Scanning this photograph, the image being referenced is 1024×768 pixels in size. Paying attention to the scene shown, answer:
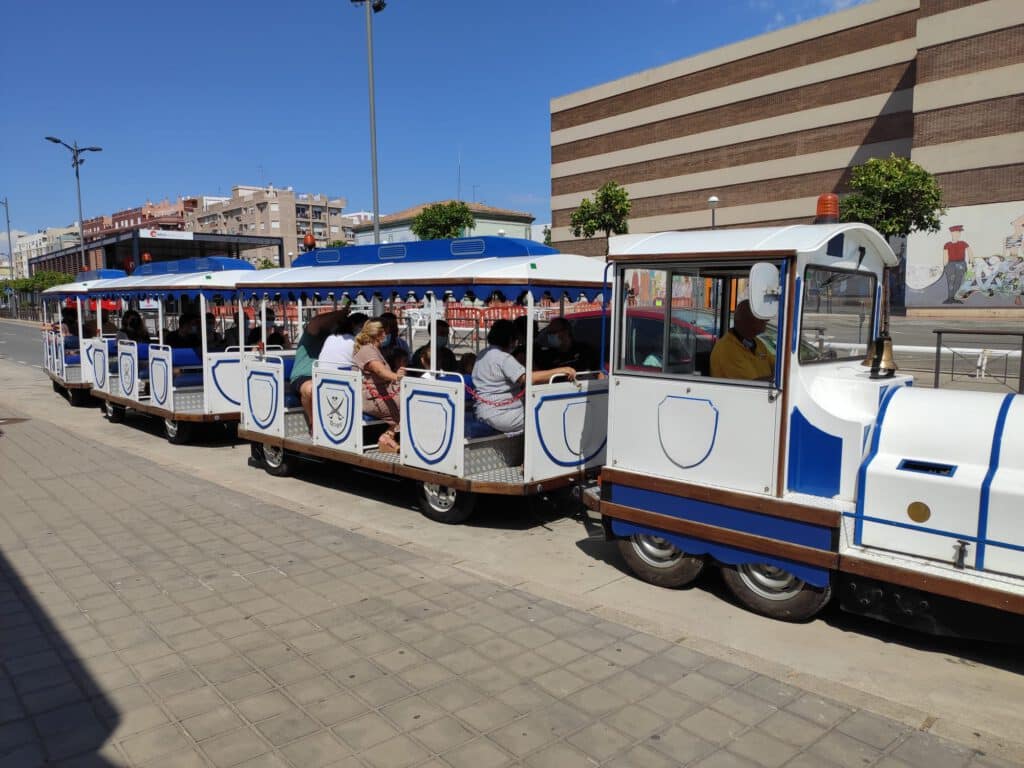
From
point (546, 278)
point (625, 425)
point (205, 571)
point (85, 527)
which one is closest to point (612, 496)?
point (625, 425)

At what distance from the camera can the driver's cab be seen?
4.38 meters

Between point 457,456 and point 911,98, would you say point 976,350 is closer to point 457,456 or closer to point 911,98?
point 457,456

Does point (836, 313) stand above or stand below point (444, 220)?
below

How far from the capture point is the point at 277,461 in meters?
8.84

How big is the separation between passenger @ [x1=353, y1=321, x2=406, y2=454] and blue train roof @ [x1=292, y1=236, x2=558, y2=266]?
32.4 inches

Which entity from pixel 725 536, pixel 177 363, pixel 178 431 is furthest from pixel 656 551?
pixel 177 363

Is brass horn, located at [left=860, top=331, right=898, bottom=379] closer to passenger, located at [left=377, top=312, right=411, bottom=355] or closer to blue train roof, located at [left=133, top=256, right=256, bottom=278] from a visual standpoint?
passenger, located at [left=377, top=312, right=411, bottom=355]

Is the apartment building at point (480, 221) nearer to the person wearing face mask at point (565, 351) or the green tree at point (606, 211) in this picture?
the green tree at point (606, 211)

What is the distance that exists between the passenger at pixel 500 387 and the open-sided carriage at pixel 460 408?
0.41 ft

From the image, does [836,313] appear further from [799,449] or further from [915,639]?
[915,639]

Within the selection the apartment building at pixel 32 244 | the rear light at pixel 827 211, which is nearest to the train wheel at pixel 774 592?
→ the rear light at pixel 827 211

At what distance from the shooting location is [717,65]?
53375mm

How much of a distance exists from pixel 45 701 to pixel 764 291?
4.43m

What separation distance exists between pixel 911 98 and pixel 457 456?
1905 inches
